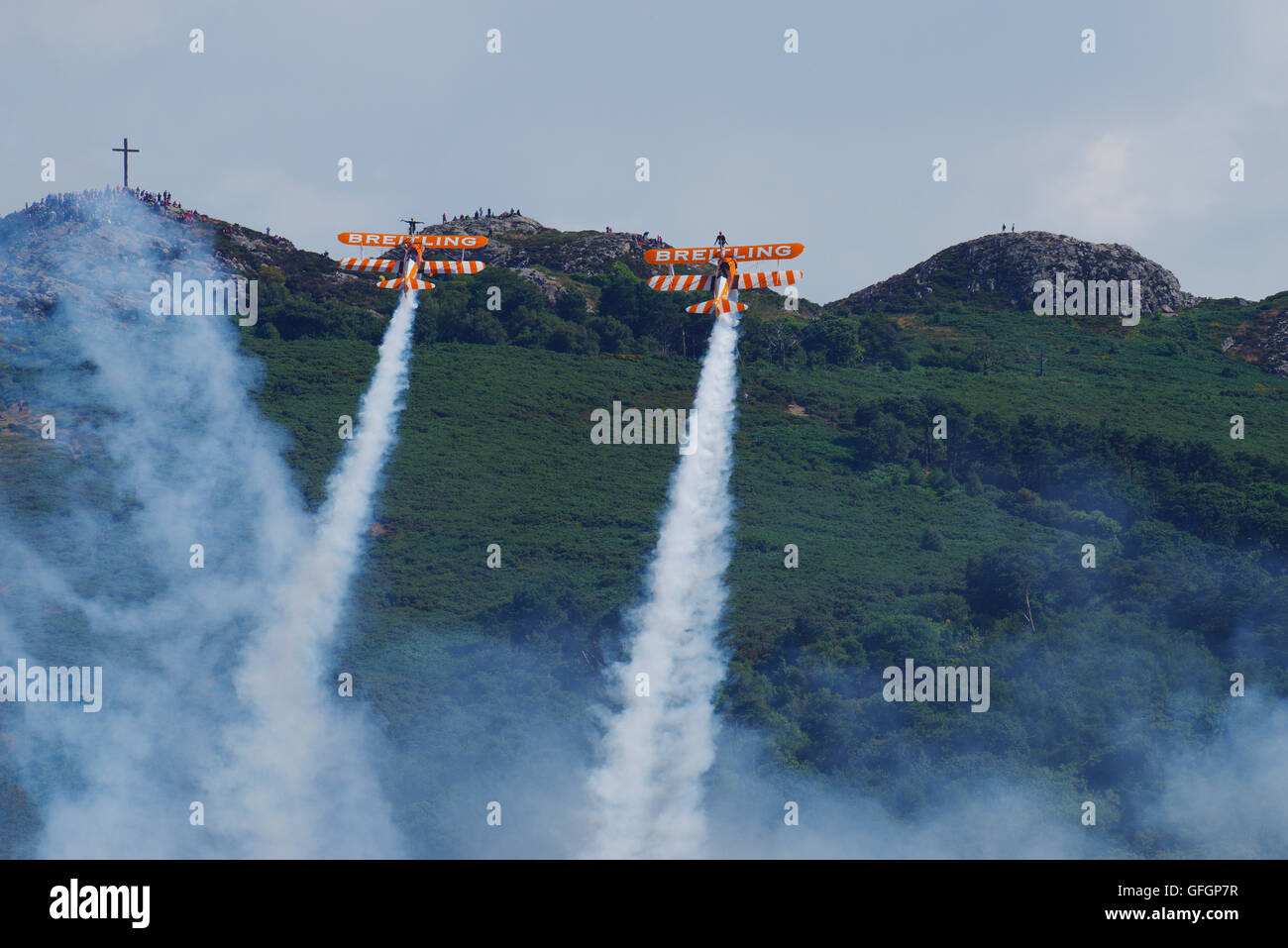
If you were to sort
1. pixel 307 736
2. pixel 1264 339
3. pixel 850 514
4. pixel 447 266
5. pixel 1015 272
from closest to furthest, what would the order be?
pixel 307 736 < pixel 447 266 < pixel 850 514 < pixel 1264 339 < pixel 1015 272

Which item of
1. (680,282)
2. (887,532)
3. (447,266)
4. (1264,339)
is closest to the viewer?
(680,282)

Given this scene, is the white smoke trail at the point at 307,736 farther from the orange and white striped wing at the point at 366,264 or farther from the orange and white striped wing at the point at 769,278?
the orange and white striped wing at the point at 769,278

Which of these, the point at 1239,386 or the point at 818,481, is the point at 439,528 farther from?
the point at 1239,386

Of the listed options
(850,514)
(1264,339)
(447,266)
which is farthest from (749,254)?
(1264,339)

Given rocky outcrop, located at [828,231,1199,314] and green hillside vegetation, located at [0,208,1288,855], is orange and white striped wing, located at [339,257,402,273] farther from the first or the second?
rocky outcrop, located at [828,231,1199,314]

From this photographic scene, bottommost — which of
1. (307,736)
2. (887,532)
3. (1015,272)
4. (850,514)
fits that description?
(307,736)

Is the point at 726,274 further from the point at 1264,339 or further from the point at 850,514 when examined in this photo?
the point at 1264,339

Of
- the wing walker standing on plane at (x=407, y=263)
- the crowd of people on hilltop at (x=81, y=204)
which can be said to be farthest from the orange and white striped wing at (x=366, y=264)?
the crowd of people on hilltop at (x=81, y=204)
